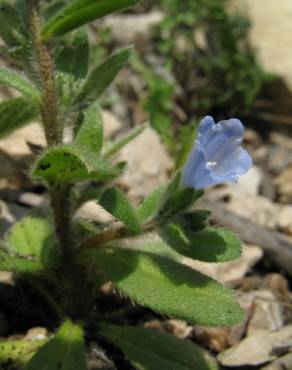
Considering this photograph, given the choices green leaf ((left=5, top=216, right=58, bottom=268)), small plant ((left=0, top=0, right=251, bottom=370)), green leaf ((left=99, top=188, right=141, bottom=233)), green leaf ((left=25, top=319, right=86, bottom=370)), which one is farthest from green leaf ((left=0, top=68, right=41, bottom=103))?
green leaf ((left=25, top=319, right=86, bottom=370))

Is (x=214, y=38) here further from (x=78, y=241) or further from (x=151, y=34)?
(x=78, y=241)

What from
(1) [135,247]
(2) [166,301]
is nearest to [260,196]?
(1) [135,247]

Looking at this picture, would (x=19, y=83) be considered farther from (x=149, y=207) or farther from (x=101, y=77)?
(x=149, y=207)

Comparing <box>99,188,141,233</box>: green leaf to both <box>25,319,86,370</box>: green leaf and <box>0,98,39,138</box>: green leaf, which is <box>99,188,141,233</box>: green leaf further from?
Answer: <box>0,98,39,138</box>: green leaf

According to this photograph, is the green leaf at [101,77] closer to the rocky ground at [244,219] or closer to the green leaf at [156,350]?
the rocky ground at [244,219]

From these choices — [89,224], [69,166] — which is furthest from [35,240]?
[69,166]

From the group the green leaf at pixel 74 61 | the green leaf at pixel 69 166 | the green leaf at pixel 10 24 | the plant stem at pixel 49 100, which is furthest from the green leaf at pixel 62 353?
the green leaf at pixel 10 24

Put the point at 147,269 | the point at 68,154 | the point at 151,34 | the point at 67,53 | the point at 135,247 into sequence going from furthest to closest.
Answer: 1. the point at 151,34
2. the point at 135,247
3. the point at 67,53
4. the point at 147,269
5. the point at 68,154
